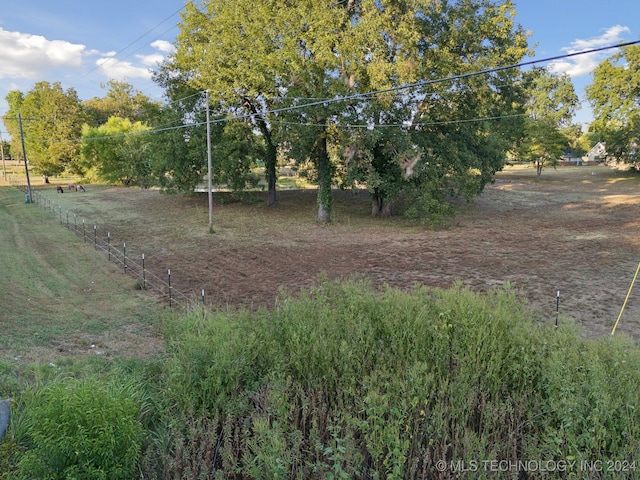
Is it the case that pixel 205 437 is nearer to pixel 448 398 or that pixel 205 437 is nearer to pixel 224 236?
pixel 448 398

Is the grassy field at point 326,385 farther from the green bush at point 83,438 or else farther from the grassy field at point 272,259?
the grassy field at point 272,259

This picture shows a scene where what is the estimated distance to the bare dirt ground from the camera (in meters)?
10.5

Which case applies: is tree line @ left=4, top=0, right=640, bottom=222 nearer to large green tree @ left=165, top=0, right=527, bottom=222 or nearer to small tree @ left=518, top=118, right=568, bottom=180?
large green tree @ left=165, top=0, right=527, bottom=222

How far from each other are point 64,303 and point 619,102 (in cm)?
5244

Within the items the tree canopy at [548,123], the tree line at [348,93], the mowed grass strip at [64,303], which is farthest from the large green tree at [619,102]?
the mowed grass strip at [64,303]

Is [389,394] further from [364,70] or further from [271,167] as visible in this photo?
Result: [271,167]

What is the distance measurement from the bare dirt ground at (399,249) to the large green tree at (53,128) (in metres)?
19.5

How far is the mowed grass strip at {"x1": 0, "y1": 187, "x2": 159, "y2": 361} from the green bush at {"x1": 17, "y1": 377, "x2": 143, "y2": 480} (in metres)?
3.36

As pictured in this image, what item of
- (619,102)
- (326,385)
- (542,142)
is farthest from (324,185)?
(619,102)

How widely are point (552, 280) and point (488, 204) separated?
66.2 ft

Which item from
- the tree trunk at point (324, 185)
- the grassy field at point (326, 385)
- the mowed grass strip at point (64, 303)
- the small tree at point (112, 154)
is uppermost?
the small tree at point (112, 154)

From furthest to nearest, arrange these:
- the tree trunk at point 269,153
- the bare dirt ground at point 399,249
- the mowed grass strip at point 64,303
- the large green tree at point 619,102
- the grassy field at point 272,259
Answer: the large green tree at point 619,102
the tree trunk at point 269,153
the bare dirt ground at point 399,249
the grassy field at point 272,259
the mowed grass strip at point 64,303

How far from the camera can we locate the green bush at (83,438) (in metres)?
3.09

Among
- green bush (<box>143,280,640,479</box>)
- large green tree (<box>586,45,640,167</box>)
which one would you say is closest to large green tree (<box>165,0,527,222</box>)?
green bush (<box>143,280,640,479</box>)
